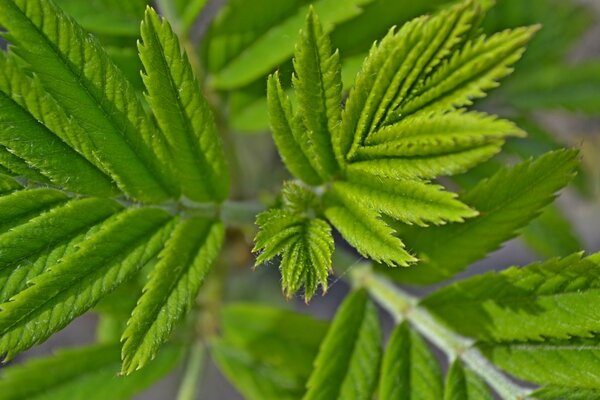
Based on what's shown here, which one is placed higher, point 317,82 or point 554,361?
point 317,82

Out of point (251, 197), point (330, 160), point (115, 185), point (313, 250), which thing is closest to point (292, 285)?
point (313, 250)

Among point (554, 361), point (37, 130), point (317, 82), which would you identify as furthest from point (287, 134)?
point (554, 361)

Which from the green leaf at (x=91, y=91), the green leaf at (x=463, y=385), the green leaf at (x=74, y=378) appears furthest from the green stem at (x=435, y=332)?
the green leaf at (x=74, y=378)

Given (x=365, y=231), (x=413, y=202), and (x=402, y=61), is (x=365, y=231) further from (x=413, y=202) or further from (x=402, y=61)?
(x=402, y=61)

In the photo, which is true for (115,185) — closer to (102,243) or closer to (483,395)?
(102,243)

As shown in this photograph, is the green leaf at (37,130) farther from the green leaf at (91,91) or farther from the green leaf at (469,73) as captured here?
the green leaf at (469,73)

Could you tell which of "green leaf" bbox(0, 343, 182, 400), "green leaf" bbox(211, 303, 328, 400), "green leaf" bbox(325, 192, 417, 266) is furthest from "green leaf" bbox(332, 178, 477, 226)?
"green leaf" bbox(0, 343, 182, 400)
